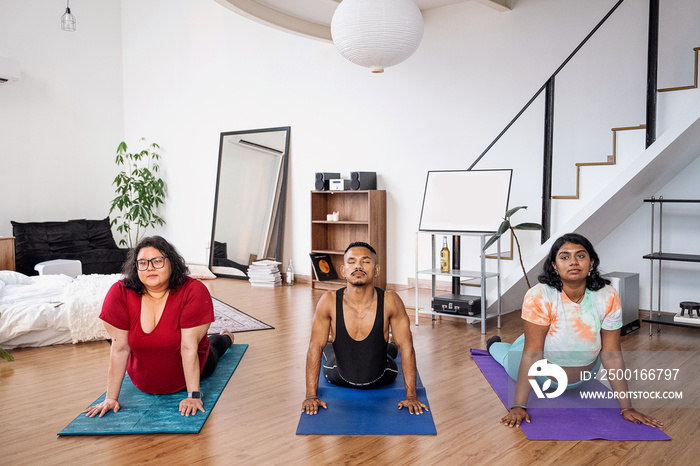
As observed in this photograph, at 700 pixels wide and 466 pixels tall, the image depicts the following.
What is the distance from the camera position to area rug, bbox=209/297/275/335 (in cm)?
509

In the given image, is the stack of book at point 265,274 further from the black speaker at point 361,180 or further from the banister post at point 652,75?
the banister post at point 652,75

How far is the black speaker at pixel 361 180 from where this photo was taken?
22.4 feet

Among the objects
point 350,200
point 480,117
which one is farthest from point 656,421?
point 350,200

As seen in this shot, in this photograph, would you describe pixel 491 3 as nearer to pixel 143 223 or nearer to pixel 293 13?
pixel 293 13

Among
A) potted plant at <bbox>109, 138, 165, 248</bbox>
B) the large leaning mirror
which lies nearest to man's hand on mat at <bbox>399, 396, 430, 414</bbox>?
the large leaning mirror

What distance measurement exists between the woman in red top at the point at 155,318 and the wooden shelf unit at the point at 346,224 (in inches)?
150

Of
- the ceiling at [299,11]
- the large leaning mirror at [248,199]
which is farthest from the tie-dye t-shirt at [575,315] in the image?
the large leaning mirror at [248,199]

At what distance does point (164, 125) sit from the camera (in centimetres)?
939

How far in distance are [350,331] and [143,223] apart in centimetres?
734

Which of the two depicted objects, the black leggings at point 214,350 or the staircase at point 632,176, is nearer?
the black leggings at point 214,350

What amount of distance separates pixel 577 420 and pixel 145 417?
7.00ft

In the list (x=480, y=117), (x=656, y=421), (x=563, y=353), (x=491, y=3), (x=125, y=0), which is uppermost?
(x=125, y=0)

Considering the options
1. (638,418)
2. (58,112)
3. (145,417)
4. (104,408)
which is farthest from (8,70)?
(638,418)

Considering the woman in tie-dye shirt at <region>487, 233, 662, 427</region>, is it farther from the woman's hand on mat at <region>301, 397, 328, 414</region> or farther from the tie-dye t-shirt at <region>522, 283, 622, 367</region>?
the woman's hand on mat at <region>301, 397, 328, 414</region>
